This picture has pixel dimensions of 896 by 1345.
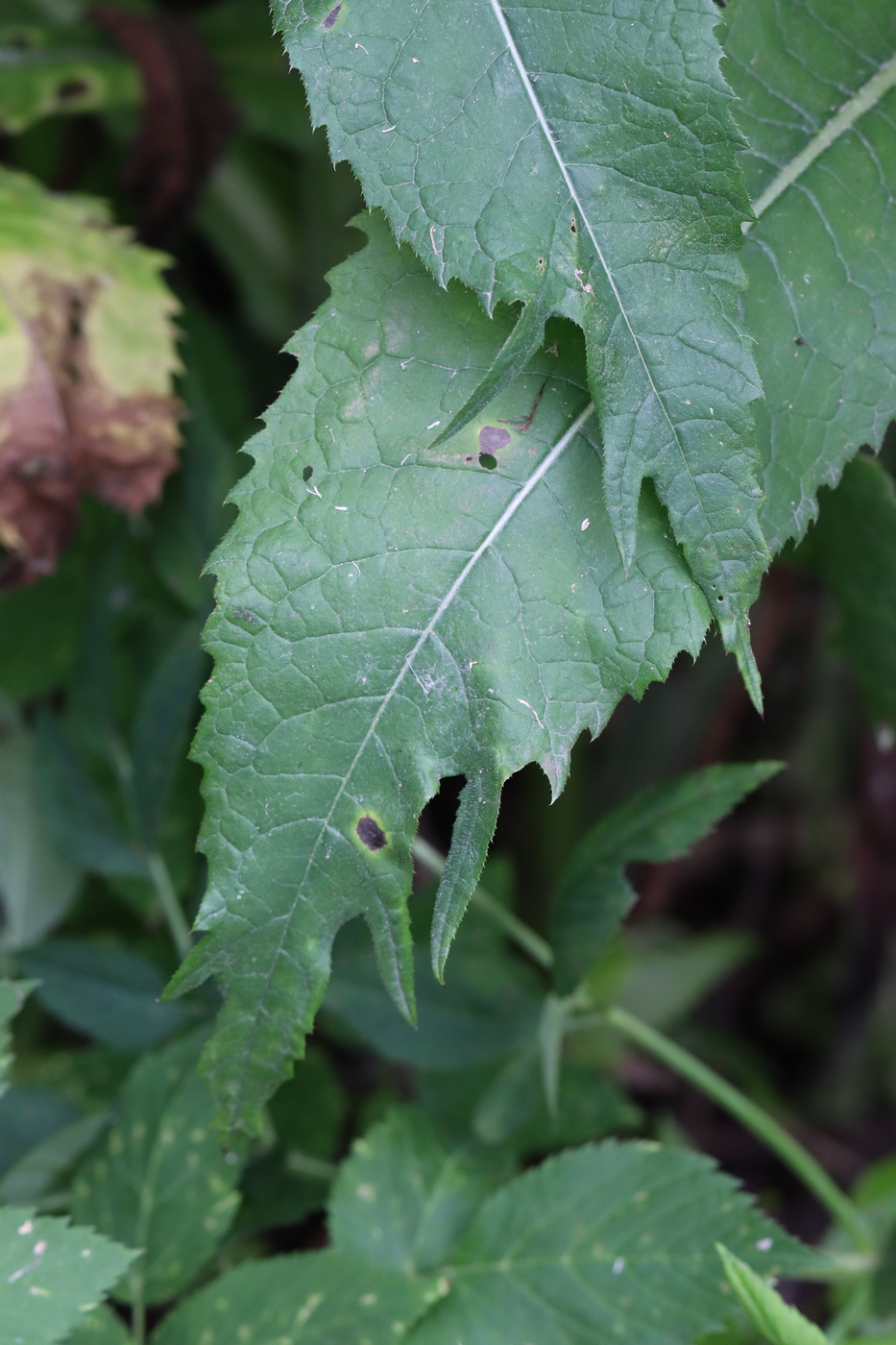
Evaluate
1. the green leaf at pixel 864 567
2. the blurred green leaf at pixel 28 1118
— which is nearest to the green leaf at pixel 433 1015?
the blurred green leaf at pixel 28 1118

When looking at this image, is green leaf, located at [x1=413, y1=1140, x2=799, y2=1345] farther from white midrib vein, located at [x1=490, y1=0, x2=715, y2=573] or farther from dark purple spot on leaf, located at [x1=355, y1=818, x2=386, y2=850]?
white midrib vein, located at [x1=490, y1=0, x2=715, y2=573]

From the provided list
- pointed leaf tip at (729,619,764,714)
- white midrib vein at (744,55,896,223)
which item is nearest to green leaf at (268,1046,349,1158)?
pointed leaf tip at (729,619,764,714)

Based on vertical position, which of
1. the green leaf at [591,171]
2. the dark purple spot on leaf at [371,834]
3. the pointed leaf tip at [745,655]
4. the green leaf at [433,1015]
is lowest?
the green leaf at [433,1015]

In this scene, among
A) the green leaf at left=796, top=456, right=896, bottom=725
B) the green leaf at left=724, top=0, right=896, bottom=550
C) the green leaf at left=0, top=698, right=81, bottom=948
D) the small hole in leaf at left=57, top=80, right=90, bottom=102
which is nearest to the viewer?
the green leaf at left=724, top=0, right=896, bottom=550

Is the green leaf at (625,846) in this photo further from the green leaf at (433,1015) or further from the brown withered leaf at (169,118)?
the brown withered leaf at (169,118)

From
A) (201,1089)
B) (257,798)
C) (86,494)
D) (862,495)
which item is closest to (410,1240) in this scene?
(201,1089)

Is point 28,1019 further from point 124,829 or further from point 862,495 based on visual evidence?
point 862,495

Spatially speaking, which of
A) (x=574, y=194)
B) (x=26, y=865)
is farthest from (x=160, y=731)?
(x=574, y=194)
